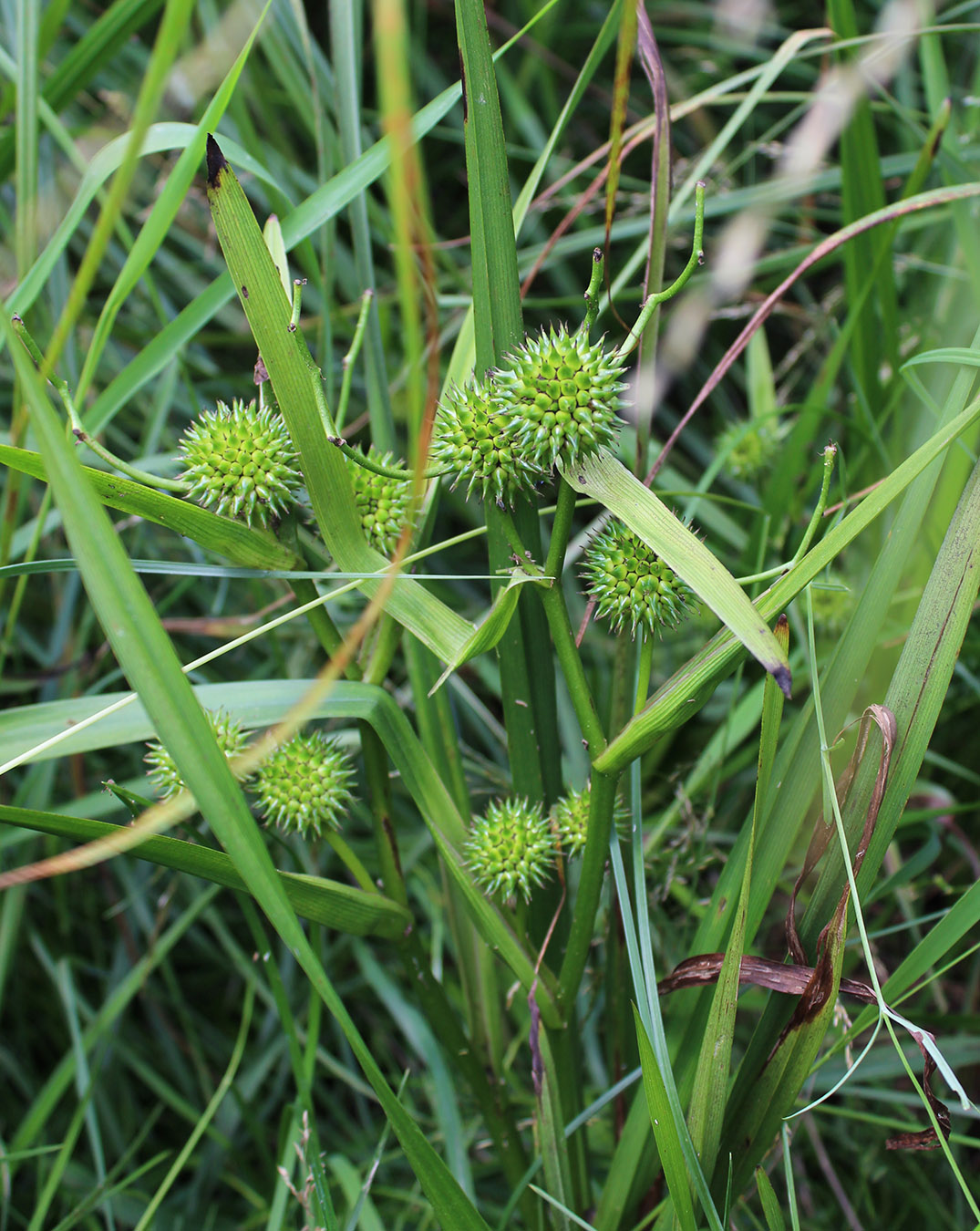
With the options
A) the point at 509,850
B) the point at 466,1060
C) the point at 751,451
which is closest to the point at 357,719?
the point at 509,850

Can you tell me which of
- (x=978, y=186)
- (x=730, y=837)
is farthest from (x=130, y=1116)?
(x=978, y=186)

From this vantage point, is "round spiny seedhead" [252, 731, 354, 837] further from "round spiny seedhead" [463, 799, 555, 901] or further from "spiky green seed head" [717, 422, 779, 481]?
"spiky green seed head" [717, 422, 779, 481]

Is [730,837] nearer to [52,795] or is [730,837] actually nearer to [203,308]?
[203,308]

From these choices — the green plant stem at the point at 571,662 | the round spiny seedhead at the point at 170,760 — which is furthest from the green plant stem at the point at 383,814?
the green plant stem at the point at 571,662

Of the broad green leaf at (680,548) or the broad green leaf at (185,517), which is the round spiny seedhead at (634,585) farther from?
the broad green leaf at (185,517)

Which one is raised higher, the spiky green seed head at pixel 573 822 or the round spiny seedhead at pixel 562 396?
the round spiny seedhead at pixel 562 396
